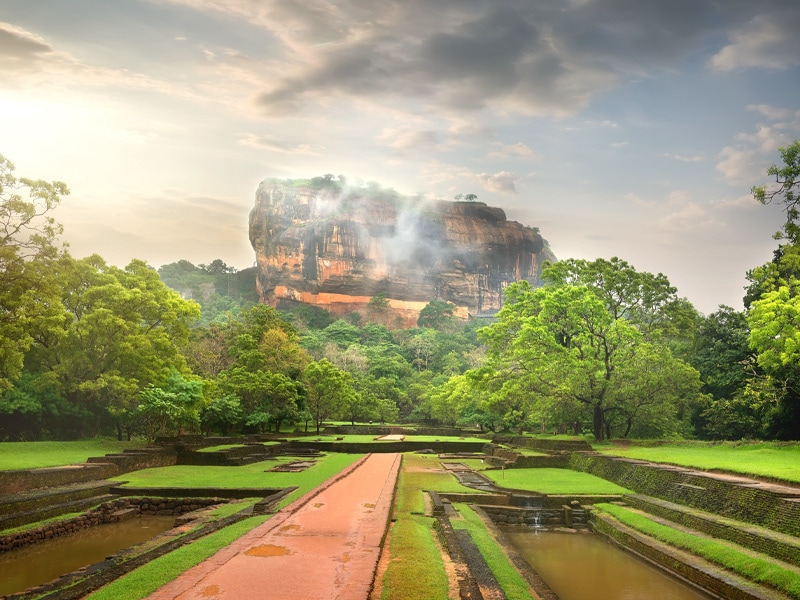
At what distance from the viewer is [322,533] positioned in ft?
33.6

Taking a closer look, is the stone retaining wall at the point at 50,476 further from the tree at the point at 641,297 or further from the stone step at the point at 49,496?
the tree at the point at 641,297

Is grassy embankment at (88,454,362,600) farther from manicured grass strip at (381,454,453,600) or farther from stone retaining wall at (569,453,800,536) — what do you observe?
stone retaining wall at (569,453,800,536)

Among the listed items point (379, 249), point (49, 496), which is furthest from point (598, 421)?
point (379, 249)

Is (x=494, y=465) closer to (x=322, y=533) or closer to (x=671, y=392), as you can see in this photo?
(x=671, y=392)

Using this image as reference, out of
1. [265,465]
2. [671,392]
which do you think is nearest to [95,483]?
[265,465]

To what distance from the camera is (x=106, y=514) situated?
14461 mm

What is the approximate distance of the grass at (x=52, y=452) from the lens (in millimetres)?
18516

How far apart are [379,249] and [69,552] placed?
114m

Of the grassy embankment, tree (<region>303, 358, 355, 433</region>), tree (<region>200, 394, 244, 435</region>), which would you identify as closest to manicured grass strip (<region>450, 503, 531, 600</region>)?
the grassy embankment

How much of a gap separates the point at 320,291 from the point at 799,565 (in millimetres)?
111563

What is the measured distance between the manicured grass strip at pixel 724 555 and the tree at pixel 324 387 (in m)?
26.3

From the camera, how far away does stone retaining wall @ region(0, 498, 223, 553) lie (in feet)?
38.7

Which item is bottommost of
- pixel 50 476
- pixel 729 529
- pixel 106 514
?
pixel 106 514

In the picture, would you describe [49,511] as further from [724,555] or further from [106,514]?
[724,555]
